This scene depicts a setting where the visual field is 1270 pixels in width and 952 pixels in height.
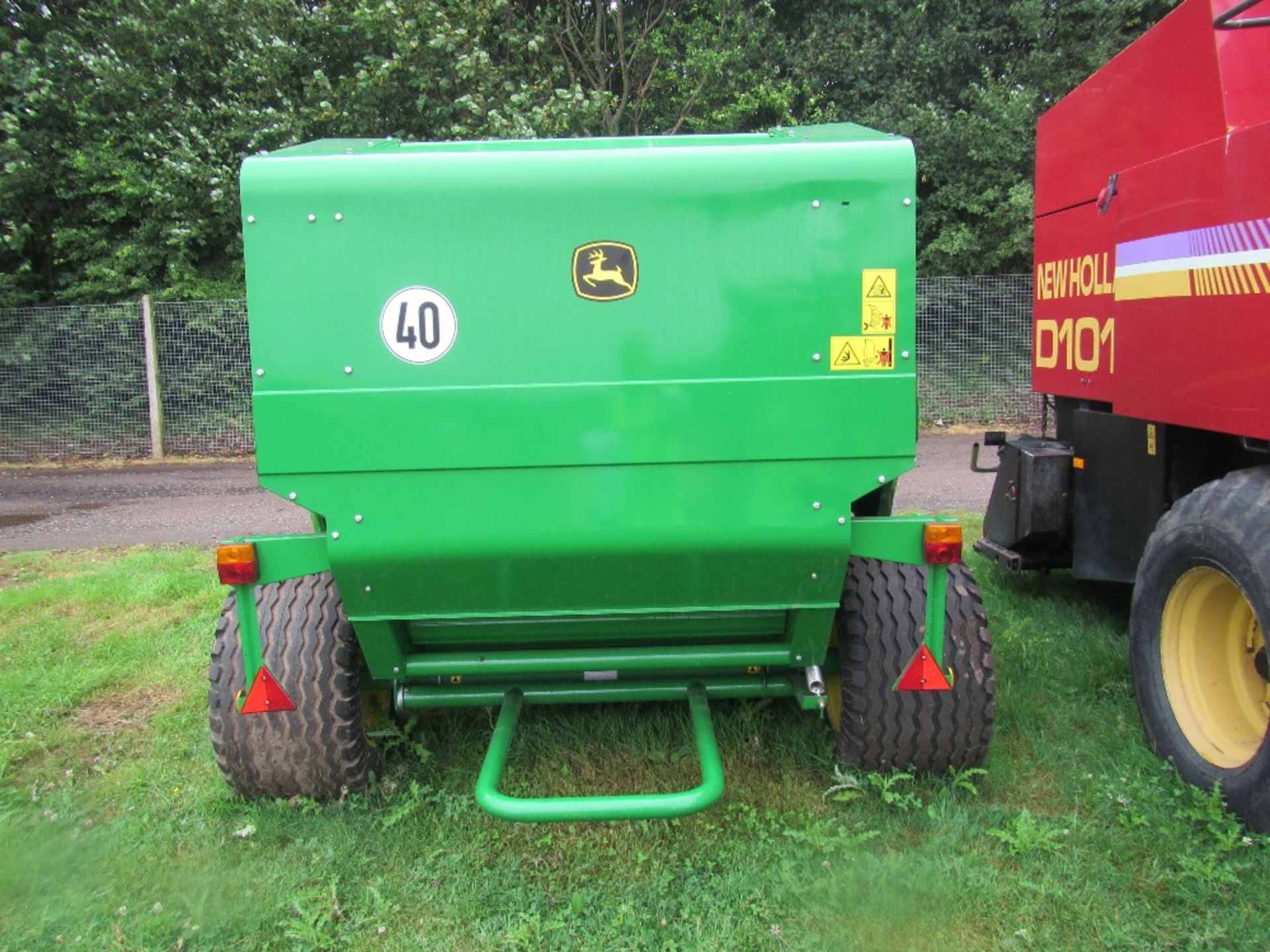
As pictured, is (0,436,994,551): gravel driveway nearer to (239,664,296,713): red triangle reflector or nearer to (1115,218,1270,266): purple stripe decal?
(1115,218,1270,266): purple stripe decal

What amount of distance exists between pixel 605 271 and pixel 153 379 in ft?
32.3

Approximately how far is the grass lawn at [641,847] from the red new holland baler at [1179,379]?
0.32 metres

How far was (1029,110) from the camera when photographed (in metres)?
11.9

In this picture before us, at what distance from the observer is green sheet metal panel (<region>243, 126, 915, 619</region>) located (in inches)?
86.3

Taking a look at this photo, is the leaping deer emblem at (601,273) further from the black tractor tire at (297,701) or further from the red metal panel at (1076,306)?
the red metal panel at (1076,306)

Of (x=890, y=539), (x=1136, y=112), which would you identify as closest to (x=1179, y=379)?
(x=1136, y=112)

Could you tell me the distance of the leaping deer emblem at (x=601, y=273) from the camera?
222cm

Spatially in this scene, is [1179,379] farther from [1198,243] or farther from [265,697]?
[265,697]

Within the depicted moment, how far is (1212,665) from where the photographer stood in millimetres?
2910

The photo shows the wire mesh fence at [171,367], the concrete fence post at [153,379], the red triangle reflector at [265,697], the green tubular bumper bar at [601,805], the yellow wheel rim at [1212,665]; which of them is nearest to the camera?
the green tubular bumper bar at [601,805]

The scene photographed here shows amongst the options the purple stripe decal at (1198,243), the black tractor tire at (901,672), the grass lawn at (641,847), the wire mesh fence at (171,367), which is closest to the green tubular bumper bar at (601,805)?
the grass lawn at (641,847)

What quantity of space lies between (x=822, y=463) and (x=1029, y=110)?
458 inches

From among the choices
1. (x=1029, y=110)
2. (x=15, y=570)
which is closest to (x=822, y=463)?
(x=15, y=570)

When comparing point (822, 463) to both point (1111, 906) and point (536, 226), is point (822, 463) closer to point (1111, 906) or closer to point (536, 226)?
point (536, 226)
